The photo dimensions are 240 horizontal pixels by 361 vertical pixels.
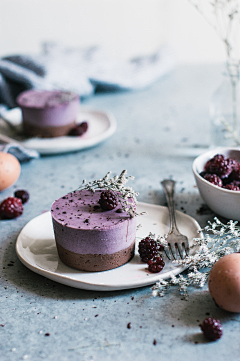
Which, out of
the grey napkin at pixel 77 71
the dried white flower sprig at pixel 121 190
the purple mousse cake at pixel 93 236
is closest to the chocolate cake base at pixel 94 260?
the purple mousse cake at pixel 93 236

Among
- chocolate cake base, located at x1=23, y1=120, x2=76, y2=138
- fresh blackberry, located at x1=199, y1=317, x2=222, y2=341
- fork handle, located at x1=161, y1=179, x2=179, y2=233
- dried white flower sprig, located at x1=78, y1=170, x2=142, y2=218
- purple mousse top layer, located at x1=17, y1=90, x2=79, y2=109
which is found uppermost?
purple mousse top layer, located at x1=17, y1=90, x2=79, y2=109

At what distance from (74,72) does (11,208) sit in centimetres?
153

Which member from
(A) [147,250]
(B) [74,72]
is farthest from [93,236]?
(B) [74,72]

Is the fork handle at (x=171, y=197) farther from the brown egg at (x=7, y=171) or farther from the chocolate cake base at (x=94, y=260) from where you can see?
the brown egg at (x=7, y=171)

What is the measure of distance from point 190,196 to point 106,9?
436 cm

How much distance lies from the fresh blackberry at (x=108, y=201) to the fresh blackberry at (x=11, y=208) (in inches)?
17.5

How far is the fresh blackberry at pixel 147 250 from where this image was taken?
42.2 inches

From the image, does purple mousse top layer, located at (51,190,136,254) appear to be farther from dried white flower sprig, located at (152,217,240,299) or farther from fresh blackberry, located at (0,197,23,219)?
fresh blackberry, located at (0,197,23,219)

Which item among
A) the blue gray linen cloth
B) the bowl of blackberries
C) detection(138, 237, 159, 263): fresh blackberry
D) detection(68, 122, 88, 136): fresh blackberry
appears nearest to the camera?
detection(138, 237, 159, 263): fresh blackberry

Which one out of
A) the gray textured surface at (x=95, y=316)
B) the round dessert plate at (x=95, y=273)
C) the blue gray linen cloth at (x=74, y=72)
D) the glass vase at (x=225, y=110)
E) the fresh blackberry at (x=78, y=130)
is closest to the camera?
the gray textured surface at (x=95, y=316)

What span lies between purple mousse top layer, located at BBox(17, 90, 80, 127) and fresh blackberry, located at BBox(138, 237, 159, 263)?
107 cm

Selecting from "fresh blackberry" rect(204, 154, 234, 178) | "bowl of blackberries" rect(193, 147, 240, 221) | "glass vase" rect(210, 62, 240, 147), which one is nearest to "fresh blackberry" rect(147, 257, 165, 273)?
"bowl of blackberries" rect(193, 147, 240, 221)

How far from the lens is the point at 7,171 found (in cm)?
151

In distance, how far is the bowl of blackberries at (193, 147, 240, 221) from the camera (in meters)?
1.20
